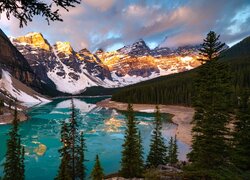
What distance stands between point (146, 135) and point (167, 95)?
99073 millimetres

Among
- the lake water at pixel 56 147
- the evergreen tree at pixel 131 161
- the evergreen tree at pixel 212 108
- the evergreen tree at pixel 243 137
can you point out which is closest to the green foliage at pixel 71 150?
the evergreen tree at pixel 131 161

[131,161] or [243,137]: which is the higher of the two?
[243,137]

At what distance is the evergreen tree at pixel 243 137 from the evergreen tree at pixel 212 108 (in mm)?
931

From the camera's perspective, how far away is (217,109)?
69.9 ft

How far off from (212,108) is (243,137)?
399 centimetres

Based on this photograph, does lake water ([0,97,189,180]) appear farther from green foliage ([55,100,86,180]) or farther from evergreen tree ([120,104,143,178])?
evergreen tree ([120,104,143,178])

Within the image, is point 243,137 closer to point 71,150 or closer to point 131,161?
point 131,161

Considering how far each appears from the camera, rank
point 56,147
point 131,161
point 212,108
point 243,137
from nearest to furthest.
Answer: point 212,108, point 243,137, point 131,161, point 56,147

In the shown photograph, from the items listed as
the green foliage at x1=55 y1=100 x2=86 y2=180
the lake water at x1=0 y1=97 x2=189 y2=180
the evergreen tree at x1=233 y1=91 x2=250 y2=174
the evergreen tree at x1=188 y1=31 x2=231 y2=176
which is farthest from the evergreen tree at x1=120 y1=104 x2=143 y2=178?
the evergreen tree at x1=188 y1=31 x2=231 y2=176

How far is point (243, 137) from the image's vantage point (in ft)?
74.2

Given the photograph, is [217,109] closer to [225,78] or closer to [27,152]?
[225,78]

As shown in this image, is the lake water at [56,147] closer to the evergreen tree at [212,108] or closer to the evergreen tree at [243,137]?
the evergreen tree at [243,137]

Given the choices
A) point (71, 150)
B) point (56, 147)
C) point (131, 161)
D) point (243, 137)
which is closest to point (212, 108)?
point (243, 137)

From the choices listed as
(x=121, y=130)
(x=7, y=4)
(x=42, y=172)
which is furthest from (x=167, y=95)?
(x=7, y=4)
